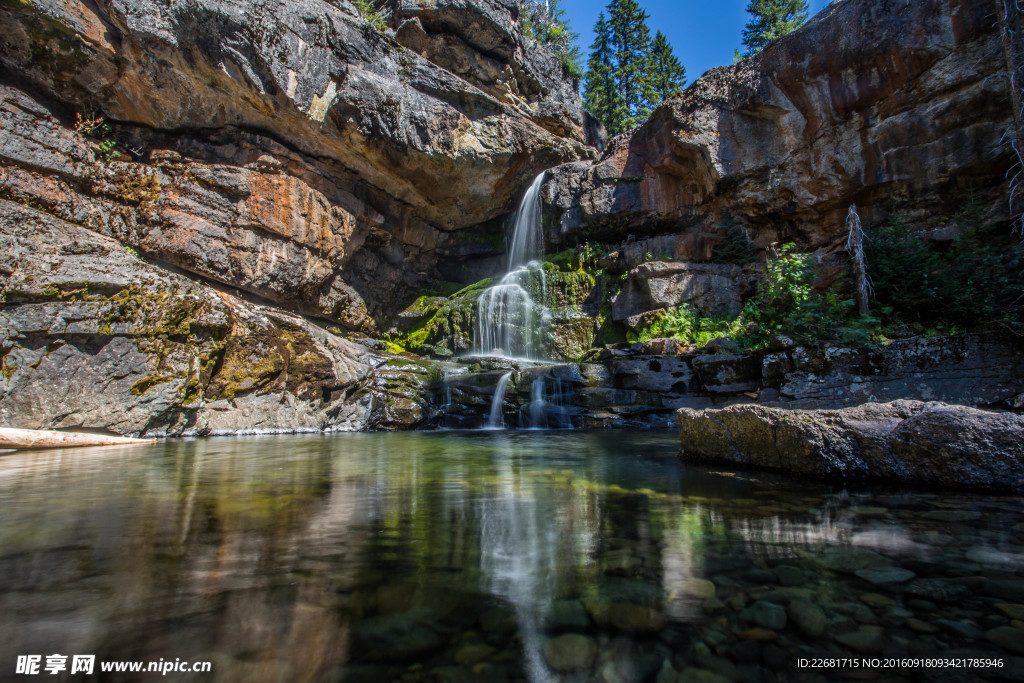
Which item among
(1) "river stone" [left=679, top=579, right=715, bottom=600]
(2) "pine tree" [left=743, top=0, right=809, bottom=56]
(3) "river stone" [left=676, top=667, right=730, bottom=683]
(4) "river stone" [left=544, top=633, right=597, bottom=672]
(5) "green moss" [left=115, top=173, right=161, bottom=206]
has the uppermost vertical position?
(2) "pine tree" [left=743, top=0, right=809, bottom=56]

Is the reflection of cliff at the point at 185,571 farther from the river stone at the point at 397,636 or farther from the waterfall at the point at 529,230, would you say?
the waterfall at the point at 529,230

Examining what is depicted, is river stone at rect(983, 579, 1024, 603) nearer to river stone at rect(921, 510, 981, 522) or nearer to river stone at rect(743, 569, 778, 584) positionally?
river stone at rect(743, 569, 778, 584)

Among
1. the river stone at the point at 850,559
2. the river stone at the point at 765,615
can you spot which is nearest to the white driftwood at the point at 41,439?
the river stone at the point at 765,615

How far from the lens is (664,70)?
2745cm

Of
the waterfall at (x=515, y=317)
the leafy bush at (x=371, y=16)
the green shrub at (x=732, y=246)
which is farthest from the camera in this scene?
the leafy bush at (x=371, y=16)

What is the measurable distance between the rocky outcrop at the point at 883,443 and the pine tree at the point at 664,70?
94.0 feet

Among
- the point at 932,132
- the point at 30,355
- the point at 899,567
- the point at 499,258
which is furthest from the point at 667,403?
the point at 30,355

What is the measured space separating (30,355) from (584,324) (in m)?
13.2

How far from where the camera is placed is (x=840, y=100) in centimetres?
1151

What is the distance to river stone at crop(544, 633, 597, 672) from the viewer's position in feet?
4.35

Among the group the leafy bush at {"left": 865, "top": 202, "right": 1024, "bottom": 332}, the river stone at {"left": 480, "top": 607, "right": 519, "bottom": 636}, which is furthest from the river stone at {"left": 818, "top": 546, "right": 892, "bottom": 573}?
the leafy bush at {"left": 865, "top": 202, "right": 1024, "bottom": 332}

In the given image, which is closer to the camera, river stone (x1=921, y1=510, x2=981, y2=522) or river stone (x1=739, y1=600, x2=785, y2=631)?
river stone (x1=739, y1=600, x2=785, y2=631)

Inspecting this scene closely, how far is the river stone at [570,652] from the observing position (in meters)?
1.32

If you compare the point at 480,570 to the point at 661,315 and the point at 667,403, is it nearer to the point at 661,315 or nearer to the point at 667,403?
the point at 667,403
